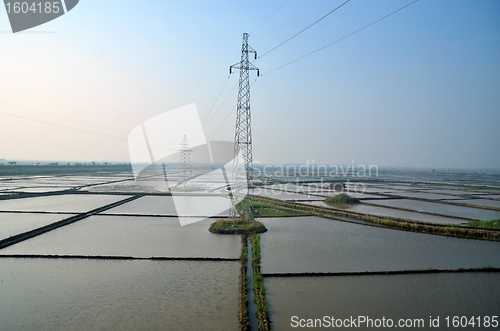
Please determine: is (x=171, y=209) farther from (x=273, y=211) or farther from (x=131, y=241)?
(x=131, y=241)

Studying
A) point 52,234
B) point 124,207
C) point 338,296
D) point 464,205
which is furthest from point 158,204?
point 464,205

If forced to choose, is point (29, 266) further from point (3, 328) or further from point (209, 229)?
point (209, 229)

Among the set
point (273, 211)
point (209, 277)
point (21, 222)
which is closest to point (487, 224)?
point (273, 211)

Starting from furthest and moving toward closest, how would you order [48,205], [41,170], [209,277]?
[41,170]
[48,205]
[209,277]

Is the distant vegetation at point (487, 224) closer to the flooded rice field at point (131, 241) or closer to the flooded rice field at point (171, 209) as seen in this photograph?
the flooded rice field at point (131, 241)

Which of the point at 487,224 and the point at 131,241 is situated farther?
the point at 487,224

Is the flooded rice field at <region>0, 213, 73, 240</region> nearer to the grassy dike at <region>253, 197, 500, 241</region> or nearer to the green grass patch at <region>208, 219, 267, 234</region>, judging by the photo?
the green grass patch at <region>208, 219, 267, 234</region>

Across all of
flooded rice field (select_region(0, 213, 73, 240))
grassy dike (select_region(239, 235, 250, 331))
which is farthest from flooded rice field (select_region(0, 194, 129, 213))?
grassy dike (select_region(239, 235, 250, 331))
